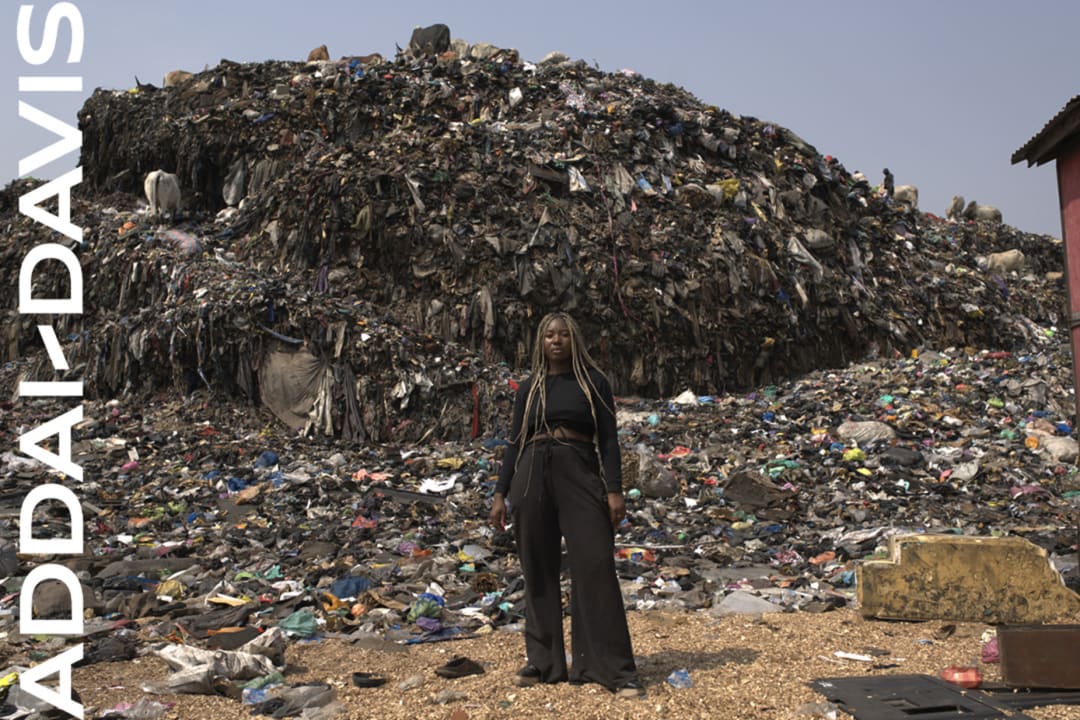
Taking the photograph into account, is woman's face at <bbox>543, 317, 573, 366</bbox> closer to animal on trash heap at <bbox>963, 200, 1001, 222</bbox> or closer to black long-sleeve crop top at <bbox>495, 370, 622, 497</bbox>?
black long-sleeve crop top at <bbox>495, 370, 622, 497</bbox>

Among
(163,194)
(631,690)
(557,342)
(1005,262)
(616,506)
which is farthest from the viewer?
(1005,262)

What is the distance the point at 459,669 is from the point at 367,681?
0.38 meters

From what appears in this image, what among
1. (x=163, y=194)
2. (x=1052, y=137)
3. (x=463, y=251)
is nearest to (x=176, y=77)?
(x=163, y=194)

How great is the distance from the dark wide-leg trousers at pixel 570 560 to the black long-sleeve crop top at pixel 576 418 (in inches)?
2.4

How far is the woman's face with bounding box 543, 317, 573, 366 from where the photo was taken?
3.26 m

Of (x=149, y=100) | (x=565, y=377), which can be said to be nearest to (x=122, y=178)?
(x=149, y=100)

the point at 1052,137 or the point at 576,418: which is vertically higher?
the point at 1052,137

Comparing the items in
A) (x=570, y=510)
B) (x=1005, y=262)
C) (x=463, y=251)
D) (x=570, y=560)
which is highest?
(x=1005, y=262)

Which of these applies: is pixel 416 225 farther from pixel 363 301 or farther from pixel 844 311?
pixel 844 311

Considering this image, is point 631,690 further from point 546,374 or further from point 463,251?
point 463,251

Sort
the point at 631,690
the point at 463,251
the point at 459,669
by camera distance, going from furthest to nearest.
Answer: the point at 463,251 < the point at 459,669 < the point at 631,690

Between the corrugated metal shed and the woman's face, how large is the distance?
3.70 meters

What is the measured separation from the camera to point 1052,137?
508cm

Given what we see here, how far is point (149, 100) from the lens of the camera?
16578mm
